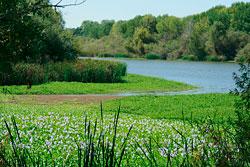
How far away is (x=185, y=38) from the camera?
10712cm

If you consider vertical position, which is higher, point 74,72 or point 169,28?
point 169,28

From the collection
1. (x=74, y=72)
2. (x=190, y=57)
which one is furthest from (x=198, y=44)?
(x=74, y=72)

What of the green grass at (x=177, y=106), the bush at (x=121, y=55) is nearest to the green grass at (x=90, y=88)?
the green grass at (x=177, y=106)

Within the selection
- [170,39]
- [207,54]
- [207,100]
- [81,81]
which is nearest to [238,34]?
[207,54]

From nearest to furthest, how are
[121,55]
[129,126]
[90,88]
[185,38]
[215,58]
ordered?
[129,126], [90,88], [215,58], [185,38], [121,55]

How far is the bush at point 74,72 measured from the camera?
111 feet

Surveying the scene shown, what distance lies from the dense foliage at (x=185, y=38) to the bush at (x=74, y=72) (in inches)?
1759

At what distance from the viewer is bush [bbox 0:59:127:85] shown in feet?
111

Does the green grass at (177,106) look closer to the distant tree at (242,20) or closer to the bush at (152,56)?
the distant tree at (242,20)

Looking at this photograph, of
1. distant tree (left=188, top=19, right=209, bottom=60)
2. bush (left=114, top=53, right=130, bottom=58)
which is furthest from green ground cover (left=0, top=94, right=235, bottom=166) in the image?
bush (left=114, top=53, right=130, bottom=58)

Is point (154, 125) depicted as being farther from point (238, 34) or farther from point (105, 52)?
point (105, 52)

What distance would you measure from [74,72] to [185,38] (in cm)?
7215

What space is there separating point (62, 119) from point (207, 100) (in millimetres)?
11732

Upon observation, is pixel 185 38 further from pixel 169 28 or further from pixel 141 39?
pixel 169 28
